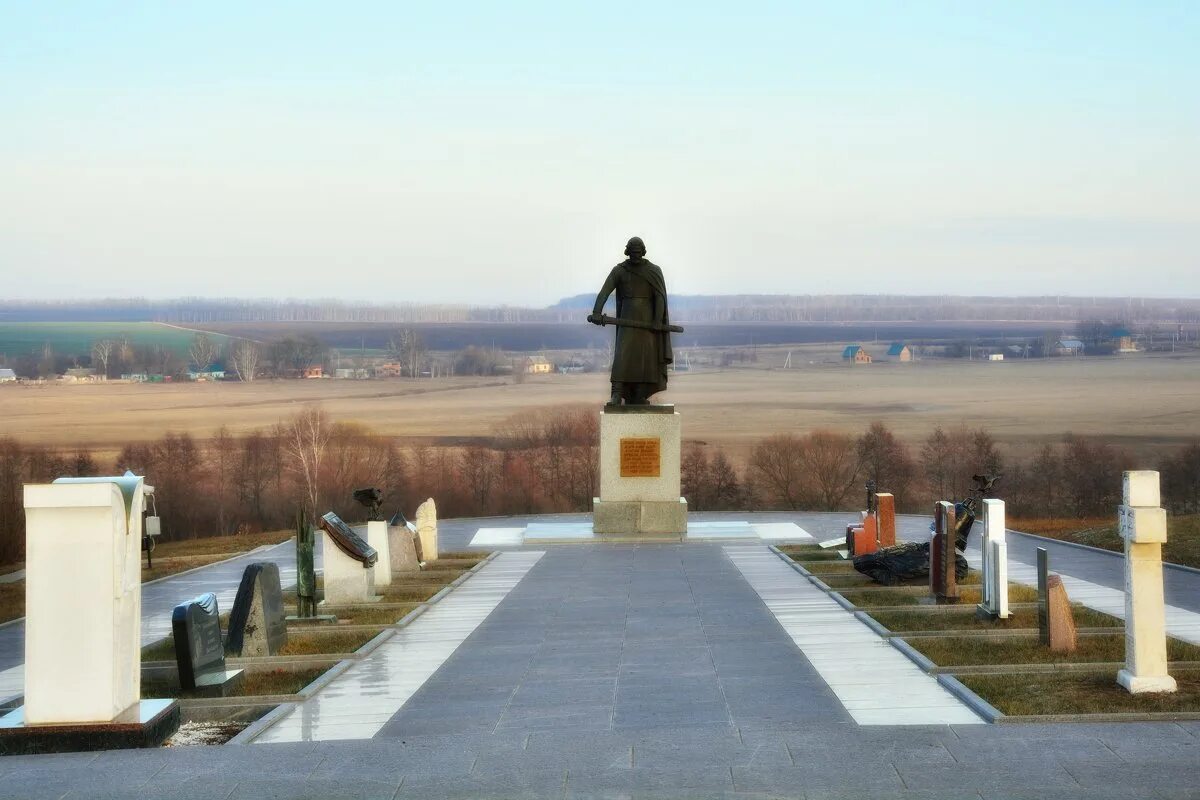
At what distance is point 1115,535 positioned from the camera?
81.3ft

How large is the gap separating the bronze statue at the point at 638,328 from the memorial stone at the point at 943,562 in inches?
372

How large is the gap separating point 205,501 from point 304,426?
20.0 ft

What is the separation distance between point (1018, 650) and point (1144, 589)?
219 centimetres

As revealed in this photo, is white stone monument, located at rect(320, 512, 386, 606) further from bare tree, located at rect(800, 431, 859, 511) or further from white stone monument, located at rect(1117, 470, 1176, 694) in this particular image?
bare tree, located at rect(800, 431, 859, 511)

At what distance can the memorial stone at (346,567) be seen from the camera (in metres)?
16.2

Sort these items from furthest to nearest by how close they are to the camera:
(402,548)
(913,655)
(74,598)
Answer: (402,548) → (913,655) → (74,598)

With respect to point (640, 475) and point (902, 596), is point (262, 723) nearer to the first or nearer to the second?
point (902, 596)

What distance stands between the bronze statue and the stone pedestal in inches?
24.4

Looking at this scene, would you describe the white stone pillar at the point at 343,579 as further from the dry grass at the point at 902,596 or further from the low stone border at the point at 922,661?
the dry grass at the point at 902,596

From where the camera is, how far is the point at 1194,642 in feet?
42.3

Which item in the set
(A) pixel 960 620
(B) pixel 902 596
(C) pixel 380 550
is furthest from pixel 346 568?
(A) pixel 960 620

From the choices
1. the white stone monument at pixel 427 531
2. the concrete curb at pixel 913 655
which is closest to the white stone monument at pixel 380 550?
the white stone monument at pixel 427 531

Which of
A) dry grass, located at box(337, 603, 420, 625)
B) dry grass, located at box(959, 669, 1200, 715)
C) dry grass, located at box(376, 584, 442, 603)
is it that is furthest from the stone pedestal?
dry grass, located at box(959, 669, 1200, 715)

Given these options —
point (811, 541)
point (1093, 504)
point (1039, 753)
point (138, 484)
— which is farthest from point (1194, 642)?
point (1093, 504)
